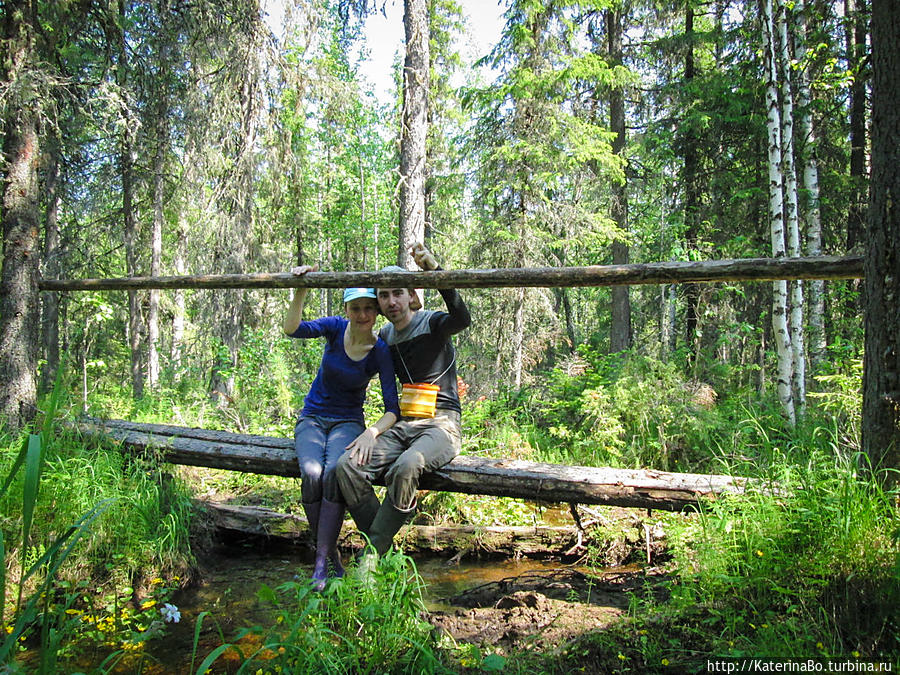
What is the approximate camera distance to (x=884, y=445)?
2.62 metres

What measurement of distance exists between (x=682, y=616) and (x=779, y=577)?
0.48 meters

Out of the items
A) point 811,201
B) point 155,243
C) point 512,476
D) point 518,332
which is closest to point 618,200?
point 811,201

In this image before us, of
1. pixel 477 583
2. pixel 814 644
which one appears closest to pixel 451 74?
pixel 477 583

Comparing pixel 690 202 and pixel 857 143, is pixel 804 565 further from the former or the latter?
pixel 690 202

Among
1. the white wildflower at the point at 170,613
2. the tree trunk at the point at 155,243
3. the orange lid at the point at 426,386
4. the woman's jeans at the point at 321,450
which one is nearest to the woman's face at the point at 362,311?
the orange lid at the point at 426,386

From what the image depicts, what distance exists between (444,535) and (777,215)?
6.44m

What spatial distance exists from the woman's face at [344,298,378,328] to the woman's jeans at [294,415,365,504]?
30.9 inches

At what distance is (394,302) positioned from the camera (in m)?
3.88

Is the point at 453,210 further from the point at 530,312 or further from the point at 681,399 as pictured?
the point at 681,399

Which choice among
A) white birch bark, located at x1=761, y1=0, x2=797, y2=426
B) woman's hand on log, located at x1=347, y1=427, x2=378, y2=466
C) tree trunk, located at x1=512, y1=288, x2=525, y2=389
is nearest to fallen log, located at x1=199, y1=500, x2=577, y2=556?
woman's hand on log, located at x1=347, y1=427, x2=378, y2=466

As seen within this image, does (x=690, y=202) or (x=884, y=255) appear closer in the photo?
(x=884, y=255)

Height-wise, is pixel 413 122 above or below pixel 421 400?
above

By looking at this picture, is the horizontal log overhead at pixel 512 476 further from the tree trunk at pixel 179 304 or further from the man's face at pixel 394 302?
the tree trunk at pixel 179 304

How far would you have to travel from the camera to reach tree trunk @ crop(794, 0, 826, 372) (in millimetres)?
9070
